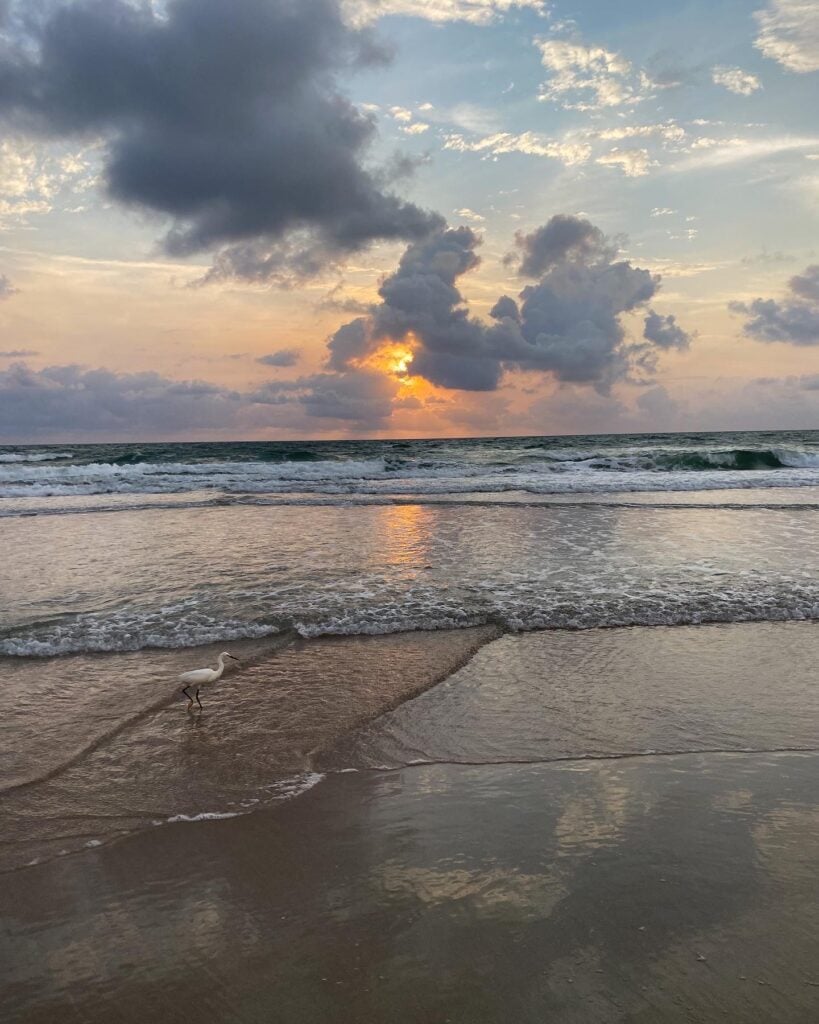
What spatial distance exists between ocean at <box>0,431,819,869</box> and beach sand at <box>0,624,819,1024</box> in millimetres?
200

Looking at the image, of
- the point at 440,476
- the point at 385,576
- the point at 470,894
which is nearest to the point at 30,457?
the point at 440,476

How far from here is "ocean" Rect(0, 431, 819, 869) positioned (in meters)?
4.82

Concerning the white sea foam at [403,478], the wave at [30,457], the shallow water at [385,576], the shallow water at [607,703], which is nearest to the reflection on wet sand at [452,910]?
the shallow water at [607,703]

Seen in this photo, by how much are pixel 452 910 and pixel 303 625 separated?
5.22m

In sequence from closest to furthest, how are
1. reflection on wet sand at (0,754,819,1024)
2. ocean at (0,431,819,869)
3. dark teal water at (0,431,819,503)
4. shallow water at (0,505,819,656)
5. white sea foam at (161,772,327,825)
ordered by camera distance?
reflection on wet sand at (0,754,819,1024)
white sea foam at (161,772,327,825)
ocean at (0,431,819,869)
shallow water at (0,505,819,656)
dark teal water at (0,431,819,503)

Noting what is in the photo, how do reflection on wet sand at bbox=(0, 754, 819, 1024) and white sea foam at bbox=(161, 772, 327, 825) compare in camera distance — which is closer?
reflection on wet sand at bbox=(0, 754, 819, 1024)

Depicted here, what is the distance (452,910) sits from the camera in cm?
319

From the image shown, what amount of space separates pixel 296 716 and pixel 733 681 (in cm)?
379

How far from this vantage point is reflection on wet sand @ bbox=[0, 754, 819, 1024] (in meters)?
2.70

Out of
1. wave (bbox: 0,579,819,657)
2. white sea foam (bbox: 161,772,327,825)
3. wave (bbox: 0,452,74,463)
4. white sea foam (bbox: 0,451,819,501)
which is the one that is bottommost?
white sea foam (bbox: 161,772,327,825)

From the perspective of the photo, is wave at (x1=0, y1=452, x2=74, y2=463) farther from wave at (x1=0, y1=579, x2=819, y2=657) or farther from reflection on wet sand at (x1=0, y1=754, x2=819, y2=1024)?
reflection on wet sand at (x1=0, y1=754, x2=819, y2=1024)

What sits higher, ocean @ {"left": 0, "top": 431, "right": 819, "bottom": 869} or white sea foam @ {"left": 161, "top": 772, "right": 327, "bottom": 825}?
ocean @ {"left": 0, "top": 431, "right": 819, "bottom": 869}

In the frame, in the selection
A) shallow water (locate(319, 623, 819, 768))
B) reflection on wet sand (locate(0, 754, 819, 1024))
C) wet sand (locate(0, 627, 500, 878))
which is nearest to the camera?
reflection on wet sand (locate(0, 754, 819, 1024))

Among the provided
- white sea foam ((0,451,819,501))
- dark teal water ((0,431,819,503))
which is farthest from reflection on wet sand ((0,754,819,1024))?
dark teal water ((0,431,819,503))
